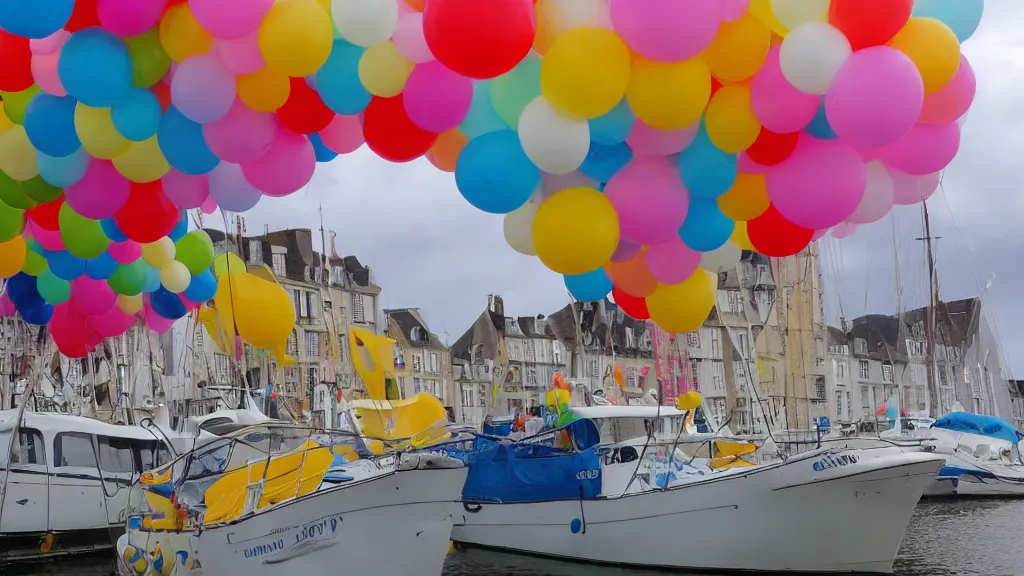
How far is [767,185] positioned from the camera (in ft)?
23.8

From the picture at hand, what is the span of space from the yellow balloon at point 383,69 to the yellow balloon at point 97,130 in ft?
6.16

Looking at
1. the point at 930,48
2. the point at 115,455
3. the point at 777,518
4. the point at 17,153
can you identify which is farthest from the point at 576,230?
the point at 115,455

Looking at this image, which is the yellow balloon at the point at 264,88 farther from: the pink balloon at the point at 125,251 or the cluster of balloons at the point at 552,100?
the pink balloon at the point at 125,251

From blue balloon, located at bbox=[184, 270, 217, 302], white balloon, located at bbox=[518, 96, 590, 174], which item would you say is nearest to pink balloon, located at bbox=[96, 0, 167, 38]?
white balloon, located at bbox=[518, 96, 590, 174]

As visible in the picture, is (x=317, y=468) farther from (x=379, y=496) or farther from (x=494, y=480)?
(x=494, y=480)

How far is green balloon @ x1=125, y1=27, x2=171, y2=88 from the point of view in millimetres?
7160

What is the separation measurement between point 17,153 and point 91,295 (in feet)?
11.4

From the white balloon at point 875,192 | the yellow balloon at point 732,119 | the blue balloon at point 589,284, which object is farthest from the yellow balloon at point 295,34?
the white balloon at point 875,192

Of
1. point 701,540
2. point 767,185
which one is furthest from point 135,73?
point 701,540

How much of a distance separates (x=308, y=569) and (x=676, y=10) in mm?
6857

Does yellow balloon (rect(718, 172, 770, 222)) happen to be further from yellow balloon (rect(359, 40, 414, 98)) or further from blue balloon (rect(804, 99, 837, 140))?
yellow balloon (rect(359, 40, 414, 98))

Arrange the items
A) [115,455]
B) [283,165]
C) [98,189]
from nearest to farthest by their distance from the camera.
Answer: [283,165] < [98,189] < [115,455]

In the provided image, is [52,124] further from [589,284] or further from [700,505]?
[700,505]

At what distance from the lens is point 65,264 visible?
1051 centimetres
